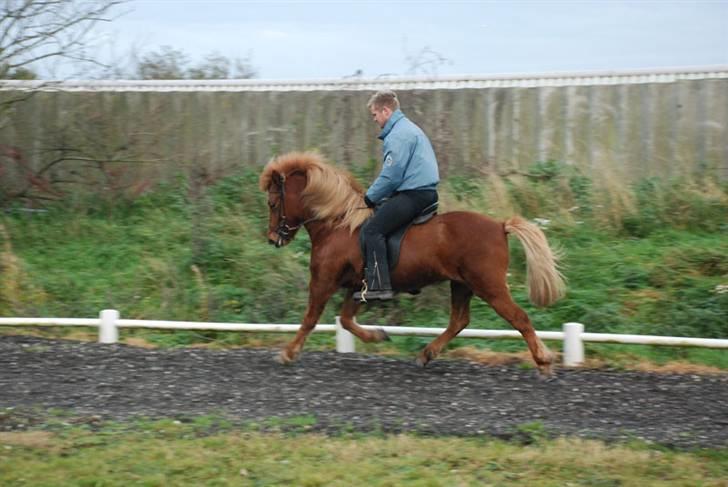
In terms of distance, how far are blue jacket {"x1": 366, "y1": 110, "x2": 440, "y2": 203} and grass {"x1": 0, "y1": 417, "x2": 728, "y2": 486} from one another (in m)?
2.84

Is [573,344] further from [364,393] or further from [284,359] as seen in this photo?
[284,359]

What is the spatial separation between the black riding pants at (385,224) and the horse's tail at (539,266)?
2.86 feet

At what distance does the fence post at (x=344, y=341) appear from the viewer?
10398mm

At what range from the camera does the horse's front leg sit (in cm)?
961

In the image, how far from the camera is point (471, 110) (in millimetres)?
15148

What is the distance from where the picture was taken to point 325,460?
6.54 meters

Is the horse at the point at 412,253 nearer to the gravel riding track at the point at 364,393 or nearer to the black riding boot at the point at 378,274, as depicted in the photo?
the black riding boot at the point at 378,274

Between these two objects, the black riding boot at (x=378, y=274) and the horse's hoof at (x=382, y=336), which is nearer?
the black riding boot at (x=378, y=274)

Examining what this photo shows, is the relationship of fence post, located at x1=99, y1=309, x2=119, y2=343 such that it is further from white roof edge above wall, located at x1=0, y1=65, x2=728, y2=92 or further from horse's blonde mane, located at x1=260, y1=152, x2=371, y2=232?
white roof edge above wall, located at x1=0, y1=65, x2=728, y2=92

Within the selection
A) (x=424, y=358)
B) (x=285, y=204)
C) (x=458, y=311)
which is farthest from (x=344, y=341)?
(x=285, y=204)

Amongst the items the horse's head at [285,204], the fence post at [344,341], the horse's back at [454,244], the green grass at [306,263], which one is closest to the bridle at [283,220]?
the horse's head at [285,204]

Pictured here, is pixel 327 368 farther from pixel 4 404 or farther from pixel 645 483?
pixel 645 483

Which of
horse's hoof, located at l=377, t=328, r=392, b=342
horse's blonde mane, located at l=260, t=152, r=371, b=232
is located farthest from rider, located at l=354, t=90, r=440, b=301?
horse's hoof, located at l=377, t=328, r=392, b=342

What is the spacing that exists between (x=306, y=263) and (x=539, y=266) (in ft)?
13.1
